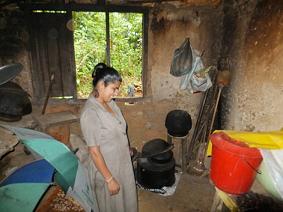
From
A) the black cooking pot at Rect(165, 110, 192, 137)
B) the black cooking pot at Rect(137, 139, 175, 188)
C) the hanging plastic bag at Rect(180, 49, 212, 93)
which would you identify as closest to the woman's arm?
the black cooking pot at Rect(137, 139, 175, 188)

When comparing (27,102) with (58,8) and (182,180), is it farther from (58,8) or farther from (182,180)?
(182,180)

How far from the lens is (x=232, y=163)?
8.58 ft

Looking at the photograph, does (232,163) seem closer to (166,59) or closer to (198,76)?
(198,76)

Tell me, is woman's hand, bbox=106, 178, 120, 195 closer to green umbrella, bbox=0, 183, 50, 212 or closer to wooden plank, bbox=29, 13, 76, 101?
green umbrella, bbox=0, 183, 50, 212

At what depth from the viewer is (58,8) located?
4.09 meters

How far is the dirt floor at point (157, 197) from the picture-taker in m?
3.53

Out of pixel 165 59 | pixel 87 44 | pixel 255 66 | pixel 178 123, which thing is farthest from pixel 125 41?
pixel 255 66

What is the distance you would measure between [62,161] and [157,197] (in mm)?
2326

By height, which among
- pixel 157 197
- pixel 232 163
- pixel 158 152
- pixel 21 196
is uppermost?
pixel 232 163

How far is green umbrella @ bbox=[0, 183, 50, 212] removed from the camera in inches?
86.4

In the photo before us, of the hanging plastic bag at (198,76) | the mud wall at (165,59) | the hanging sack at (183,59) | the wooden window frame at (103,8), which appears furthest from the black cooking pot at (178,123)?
the wooden window frame at (103,8)

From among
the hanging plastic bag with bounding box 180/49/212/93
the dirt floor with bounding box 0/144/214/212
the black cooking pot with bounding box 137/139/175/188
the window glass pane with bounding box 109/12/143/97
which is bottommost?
the dirt floor with bounding box 0/144/214/212

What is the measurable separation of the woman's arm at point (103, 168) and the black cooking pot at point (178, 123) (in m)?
2.26

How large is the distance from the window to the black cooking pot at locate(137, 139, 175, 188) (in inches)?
111
